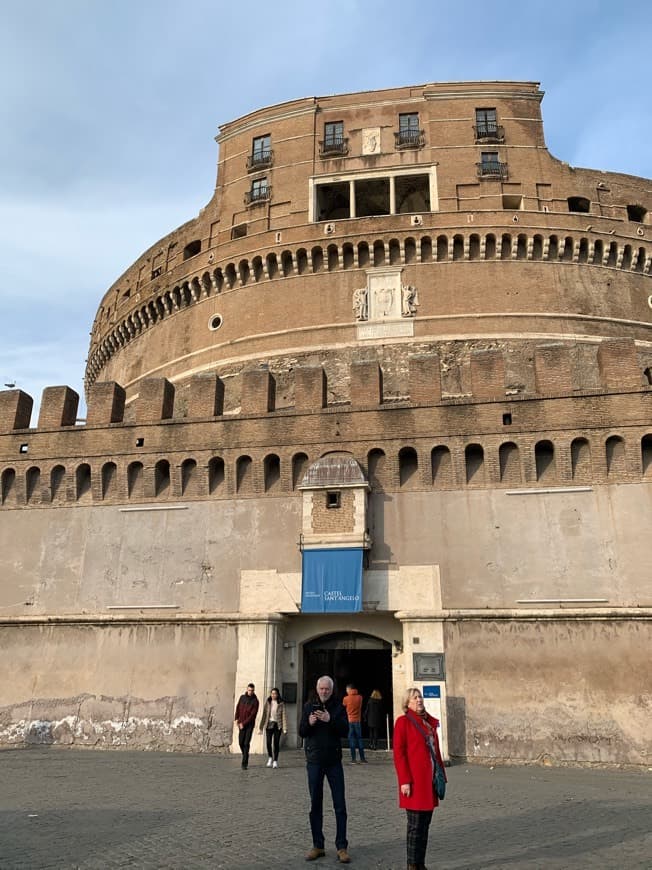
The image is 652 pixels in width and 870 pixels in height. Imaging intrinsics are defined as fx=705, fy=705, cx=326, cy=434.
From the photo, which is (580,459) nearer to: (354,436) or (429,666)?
(354,436)

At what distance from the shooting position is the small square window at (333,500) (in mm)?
14500

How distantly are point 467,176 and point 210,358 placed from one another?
11929mm

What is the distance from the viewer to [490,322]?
24.6m

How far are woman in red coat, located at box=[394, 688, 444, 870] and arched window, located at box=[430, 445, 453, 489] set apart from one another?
9.01 m

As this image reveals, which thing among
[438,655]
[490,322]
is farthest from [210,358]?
[438,655]

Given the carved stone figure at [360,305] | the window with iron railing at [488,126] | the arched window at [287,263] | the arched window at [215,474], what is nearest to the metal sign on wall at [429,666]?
the arched window at [215,474]

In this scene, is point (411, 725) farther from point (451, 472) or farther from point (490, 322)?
point (490, 322)

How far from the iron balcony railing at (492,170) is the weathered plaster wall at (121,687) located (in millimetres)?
20072

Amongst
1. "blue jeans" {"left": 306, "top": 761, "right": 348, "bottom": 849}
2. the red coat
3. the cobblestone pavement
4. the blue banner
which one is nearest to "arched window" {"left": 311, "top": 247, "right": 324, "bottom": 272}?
the blue banner

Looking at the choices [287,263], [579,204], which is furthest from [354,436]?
[579,204]

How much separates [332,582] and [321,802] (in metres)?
7.78

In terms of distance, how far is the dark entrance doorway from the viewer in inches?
580

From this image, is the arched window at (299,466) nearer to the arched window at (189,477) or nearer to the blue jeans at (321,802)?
the arched window at (189,477)

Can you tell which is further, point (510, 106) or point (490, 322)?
point (510, 106)
